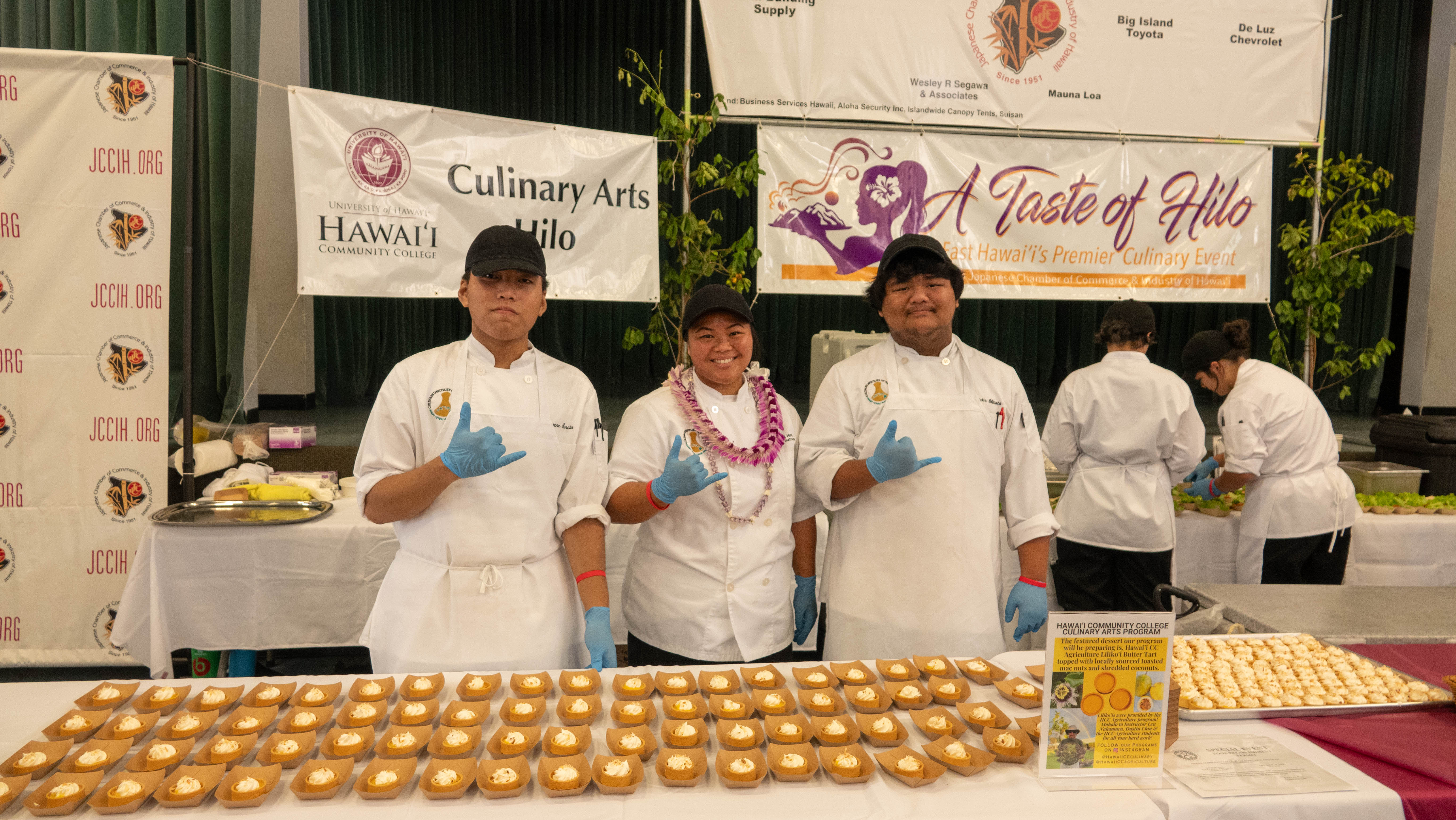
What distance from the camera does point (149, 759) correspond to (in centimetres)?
119

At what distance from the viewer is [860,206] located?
3.88 meters

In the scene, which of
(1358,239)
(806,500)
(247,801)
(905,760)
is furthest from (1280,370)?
(247,801)

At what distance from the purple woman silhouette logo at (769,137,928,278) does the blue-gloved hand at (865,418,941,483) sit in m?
2.15

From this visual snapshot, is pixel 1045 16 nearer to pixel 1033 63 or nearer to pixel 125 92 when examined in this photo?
pixel 1033 63

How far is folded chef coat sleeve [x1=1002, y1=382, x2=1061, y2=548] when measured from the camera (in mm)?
2006

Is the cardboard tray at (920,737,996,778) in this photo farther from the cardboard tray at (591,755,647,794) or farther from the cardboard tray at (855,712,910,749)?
the cardboard tray at (591,755,647,794)


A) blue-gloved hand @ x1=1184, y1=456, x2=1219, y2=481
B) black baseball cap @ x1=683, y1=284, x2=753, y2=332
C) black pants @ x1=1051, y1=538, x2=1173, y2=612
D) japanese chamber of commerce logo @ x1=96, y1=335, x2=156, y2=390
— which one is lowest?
black pants @ x1=1051, y1=538, x2=1173, y2=612

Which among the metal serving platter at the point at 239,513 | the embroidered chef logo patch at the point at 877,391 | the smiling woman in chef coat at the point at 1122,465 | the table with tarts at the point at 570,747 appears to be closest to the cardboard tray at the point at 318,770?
the table with tarts at the point at 570,747

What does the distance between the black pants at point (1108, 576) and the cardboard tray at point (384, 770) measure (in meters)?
2.57

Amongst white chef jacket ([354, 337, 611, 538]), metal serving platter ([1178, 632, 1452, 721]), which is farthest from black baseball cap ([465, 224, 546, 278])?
metal serving platter ([1178, 632, 1452, 721])

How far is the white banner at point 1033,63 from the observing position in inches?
147

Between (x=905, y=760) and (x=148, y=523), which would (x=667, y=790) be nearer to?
(x=905, y=760)

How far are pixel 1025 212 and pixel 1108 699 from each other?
324 centimetres

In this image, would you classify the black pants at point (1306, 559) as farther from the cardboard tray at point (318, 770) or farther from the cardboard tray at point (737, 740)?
the cardboard tray at point (318, 770)
